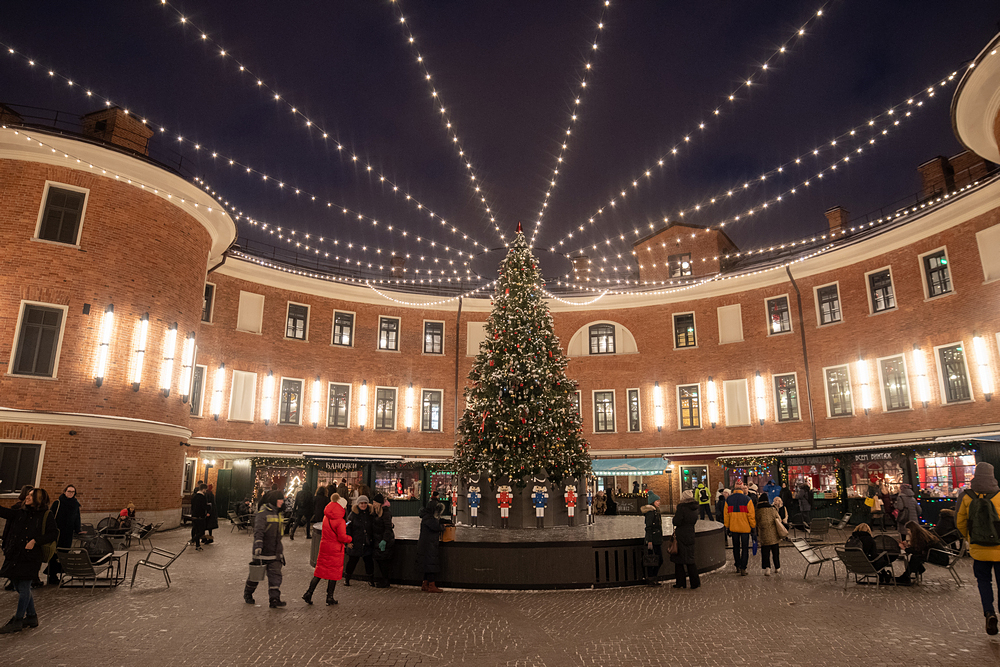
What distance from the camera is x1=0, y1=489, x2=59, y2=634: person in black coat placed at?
668cm

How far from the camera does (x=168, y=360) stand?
17.7m

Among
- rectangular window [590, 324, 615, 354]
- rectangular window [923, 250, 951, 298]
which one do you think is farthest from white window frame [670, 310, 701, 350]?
rectangular window [923, 250, 951, 298]

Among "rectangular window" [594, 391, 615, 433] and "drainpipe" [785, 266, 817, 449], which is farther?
"rectangular window" [594, 391, 615, 433]

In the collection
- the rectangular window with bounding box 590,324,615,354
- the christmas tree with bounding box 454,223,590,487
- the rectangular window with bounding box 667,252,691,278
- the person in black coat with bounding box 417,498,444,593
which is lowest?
the person in black coat with bounding box 417,498,444,593

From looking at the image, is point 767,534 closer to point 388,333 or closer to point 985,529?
point 985,529

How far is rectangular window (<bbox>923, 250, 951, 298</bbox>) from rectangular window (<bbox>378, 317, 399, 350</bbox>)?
19.2m

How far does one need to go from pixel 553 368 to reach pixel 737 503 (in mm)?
4719

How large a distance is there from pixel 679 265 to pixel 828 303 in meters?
6.53

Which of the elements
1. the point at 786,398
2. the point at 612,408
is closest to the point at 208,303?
the point at 612,408

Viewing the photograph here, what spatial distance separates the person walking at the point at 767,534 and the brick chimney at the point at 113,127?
20.0 meters

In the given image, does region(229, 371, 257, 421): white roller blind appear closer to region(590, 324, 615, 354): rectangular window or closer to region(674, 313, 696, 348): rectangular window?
region(590, 324, 615, 354): rectangular window

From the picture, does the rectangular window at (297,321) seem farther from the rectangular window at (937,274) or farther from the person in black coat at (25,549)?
the rectangular window at (937,274)

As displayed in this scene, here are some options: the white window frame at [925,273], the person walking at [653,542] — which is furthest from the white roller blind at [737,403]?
the person walking at [653,542]

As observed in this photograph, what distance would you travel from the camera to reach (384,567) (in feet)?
31.8
